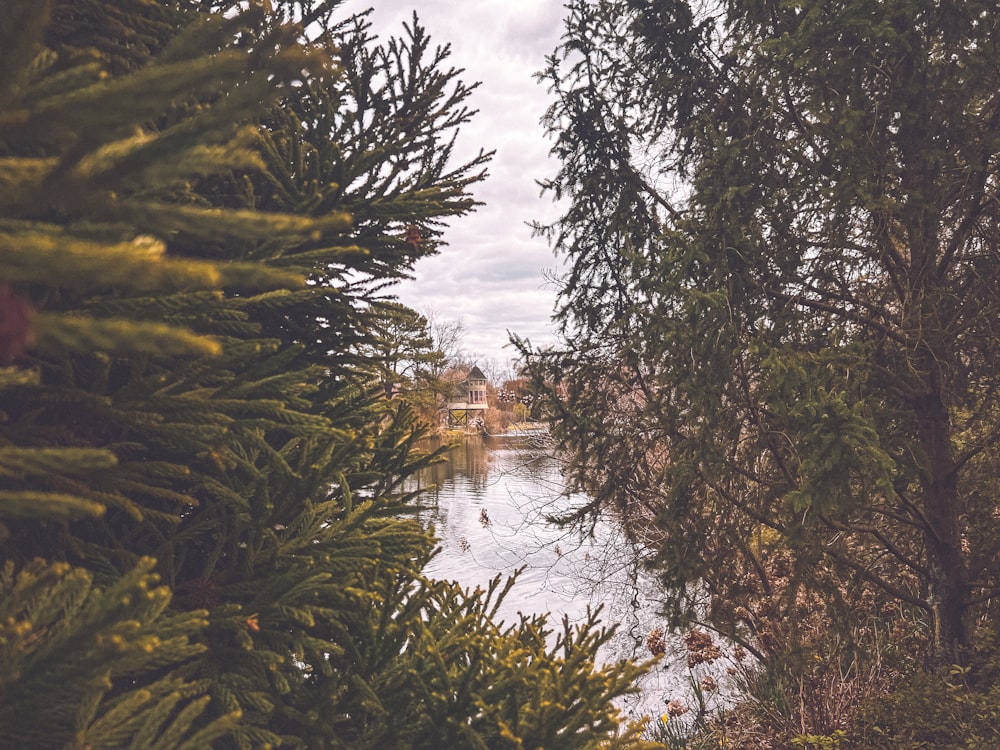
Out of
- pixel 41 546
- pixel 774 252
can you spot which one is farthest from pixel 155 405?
pixel 774 252

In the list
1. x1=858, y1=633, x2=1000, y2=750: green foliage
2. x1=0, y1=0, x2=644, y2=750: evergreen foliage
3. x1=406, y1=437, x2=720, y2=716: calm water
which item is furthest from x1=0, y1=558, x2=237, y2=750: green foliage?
x1=858, y1=633, x2=1000, y2=750: green foliage

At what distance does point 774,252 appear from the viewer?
5461 millimetres

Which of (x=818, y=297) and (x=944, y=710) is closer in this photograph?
(x=944, y=710)

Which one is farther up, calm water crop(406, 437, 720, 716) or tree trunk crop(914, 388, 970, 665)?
tree trunk crop(914, 388, 970, 665)

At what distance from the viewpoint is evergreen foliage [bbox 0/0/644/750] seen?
678 mm

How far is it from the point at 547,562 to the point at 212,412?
542 inches

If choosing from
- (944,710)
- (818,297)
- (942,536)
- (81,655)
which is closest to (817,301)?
(818,297)

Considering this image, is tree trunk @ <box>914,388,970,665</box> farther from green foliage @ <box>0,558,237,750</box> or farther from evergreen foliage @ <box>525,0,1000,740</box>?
green foliage @ <box>0,558,237,750</box>

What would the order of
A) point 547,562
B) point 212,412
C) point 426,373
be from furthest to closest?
1. point 547,562
2. point 426,373
3. point 212,412

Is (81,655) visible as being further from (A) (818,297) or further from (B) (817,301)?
(A) (818,297)

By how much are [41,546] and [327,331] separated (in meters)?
1.20

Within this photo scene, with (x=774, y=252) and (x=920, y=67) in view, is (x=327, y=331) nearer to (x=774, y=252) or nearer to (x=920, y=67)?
(x=774, y=252)

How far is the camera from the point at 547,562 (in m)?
14.2

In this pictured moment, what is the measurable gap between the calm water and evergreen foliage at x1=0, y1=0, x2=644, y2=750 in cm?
126
